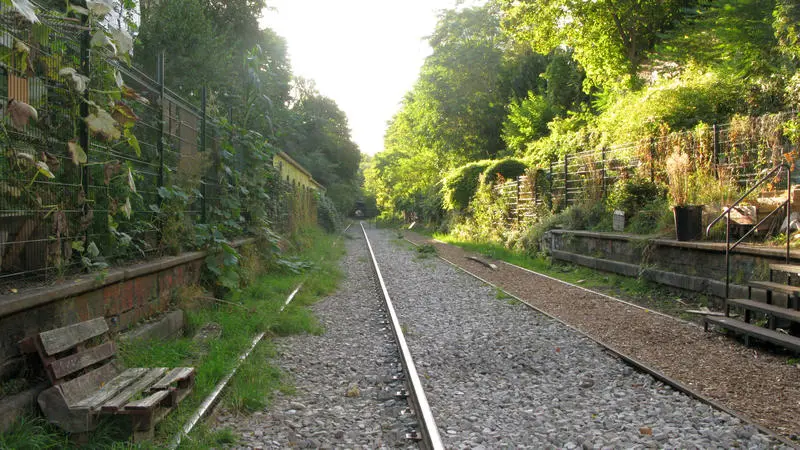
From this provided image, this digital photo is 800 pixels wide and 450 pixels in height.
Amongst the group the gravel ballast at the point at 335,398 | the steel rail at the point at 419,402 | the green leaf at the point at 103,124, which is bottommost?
→ the gravel ballast at the point at 335,398

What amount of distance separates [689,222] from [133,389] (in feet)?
26.8

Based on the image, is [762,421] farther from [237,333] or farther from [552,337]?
[237,333]

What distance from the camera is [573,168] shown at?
14.8m

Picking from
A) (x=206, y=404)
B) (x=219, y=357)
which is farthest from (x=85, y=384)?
(x=219, y=357)

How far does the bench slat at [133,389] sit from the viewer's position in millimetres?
3035

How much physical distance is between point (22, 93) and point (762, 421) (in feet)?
17.8

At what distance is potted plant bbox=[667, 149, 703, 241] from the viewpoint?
852 centimetres

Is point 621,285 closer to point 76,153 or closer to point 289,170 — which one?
point 76,153

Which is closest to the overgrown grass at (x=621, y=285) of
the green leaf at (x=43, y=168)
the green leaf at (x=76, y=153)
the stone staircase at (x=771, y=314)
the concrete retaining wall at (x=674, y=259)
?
the concrete retaining wall at (x=674, y=259)

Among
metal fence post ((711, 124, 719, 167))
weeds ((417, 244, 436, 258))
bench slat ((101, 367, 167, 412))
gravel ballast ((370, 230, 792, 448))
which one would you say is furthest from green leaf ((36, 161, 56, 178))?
weeds ((417, 244, 436, 258))

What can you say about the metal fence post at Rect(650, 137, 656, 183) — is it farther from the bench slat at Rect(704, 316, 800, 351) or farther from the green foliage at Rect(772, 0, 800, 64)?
the bench slat at Rect(704, 316, 800, 351)

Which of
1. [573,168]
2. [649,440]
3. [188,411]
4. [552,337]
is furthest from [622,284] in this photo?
[188,411]

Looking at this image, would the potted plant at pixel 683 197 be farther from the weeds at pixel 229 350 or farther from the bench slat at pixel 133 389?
the bench slat at pixel 133 389

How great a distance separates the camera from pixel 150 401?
309 centimetres
